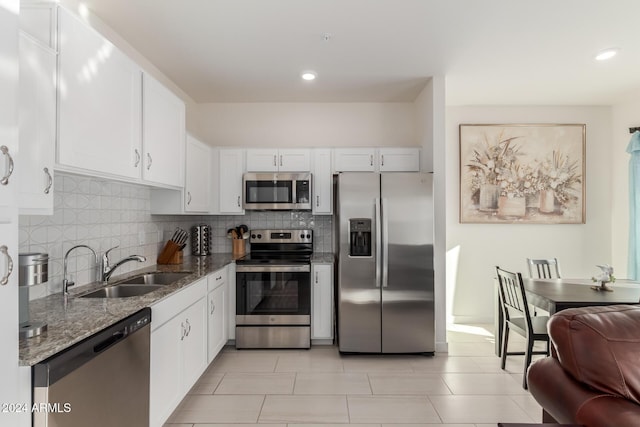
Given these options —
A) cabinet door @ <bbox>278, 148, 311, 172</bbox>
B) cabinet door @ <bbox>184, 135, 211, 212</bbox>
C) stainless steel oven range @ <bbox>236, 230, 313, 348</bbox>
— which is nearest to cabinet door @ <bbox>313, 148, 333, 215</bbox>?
cabinet door @ <bbox>278, 148, 311, 172</bbox>

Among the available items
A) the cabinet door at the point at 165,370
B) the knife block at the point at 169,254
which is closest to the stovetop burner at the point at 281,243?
the knife block at the point at 169,254

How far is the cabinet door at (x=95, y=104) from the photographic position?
1.74m

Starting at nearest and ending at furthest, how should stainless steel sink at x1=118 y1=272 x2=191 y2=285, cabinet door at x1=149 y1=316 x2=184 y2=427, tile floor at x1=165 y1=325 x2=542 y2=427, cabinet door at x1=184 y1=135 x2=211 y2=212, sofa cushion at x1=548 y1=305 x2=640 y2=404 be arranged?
sofa cushion at x1=548 y1=305 x2=640 y2=404 < cabinet door at x1=149 y1=316 x2=184 y2=427 < tile floor at x1=165 y1=325 x2=542 y2=427 < stainless steel sink at x1=118 y1=272 x2=191 y2=285 < cabinet door at x1=184 y1=135 x2=211 y2=212

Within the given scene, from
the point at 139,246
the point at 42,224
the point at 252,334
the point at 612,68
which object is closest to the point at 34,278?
the point at 42,224

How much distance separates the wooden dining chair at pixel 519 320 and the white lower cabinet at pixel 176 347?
2549 millimetres

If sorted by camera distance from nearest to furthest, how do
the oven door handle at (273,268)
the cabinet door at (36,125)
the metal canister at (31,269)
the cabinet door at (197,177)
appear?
the metal canister at (31,269), the cabinet door at (36,125), the cabinet door at (197,177), the oven door handle at (273,268)

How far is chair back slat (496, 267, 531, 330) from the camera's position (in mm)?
2998

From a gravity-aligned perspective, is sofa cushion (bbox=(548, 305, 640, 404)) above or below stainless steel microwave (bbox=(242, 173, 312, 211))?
below

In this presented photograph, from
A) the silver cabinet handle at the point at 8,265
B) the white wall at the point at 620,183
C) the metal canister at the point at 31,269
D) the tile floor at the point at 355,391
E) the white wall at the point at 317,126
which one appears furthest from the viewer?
the white wall at the point at 317,126

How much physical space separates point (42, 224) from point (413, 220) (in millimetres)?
2835

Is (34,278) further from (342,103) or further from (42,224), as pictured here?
(342,103)

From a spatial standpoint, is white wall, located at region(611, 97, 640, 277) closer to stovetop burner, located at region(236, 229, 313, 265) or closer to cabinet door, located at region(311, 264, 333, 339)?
cabinet door, located at region(311, 264, 333, 339)

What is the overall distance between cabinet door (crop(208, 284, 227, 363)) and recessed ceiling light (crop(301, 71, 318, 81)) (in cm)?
216

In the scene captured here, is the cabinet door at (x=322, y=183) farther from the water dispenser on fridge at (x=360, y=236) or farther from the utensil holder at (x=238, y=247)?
the utensil holder at (x=238, y=247)
